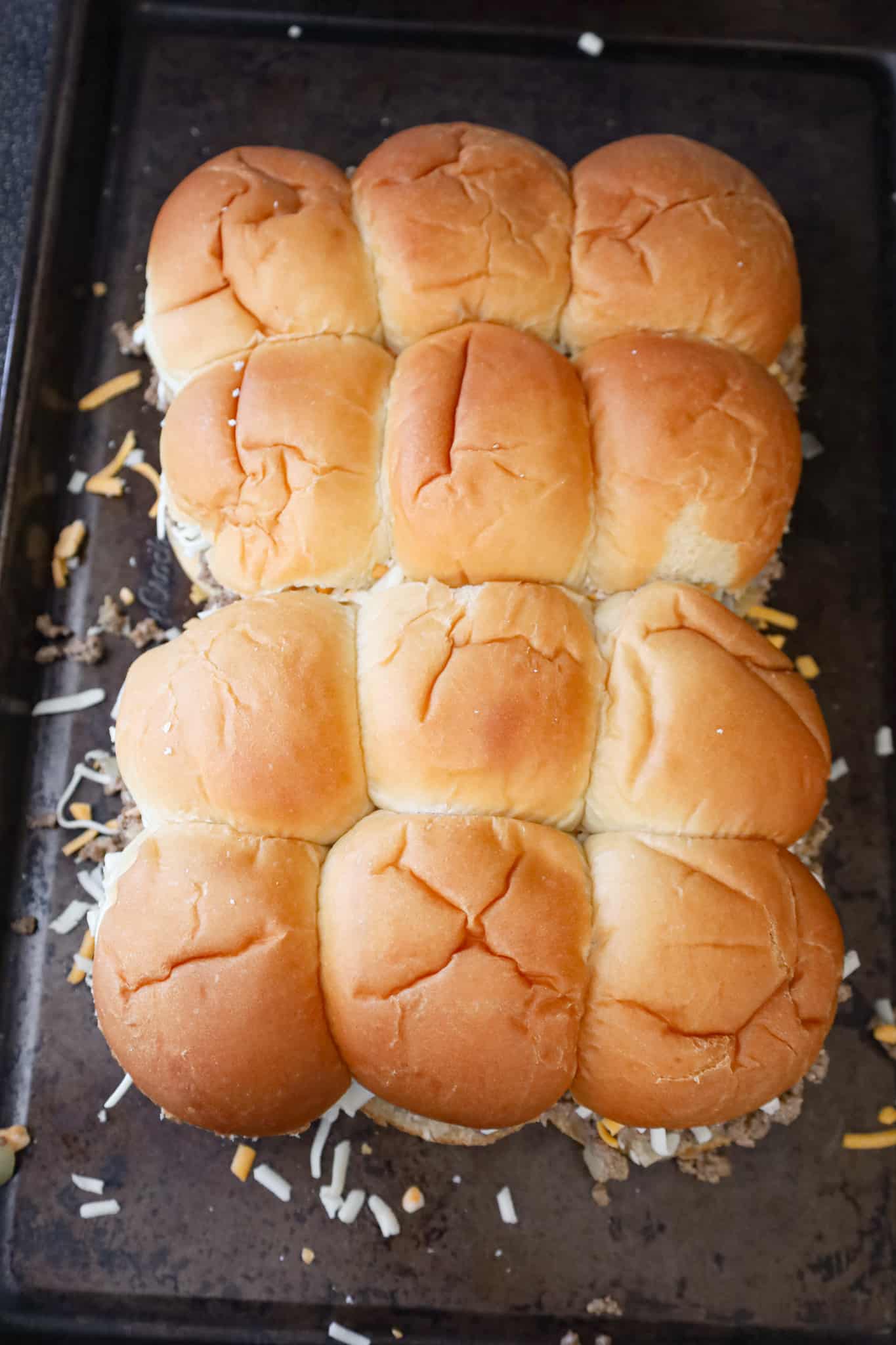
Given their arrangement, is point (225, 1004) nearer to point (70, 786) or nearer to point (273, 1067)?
point (273, 1067)

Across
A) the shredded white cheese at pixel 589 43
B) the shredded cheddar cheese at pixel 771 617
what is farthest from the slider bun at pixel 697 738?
the shredded white cheese at pixel 589 43

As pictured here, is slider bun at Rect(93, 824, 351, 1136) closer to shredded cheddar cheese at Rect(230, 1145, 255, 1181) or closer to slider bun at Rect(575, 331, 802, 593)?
shredded cheddar cheese at Rect(230, 1145, 255, 1181)

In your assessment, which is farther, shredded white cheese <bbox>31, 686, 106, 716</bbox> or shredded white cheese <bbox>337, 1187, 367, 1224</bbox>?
shredded white cheese <bbox>31, 686, 106, 716</bbox>

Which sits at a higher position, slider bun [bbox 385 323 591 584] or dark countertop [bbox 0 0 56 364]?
dark countertop [bbox 0 0 56 364]

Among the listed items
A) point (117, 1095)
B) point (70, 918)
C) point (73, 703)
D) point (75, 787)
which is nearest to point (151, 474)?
point (73, 703)

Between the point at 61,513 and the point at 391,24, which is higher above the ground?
the point at 391,24

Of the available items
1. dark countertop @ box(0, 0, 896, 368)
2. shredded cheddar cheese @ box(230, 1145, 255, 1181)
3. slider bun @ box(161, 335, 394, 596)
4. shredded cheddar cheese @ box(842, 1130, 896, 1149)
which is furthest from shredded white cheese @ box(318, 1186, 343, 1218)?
dark countertop @ box(0, 0, 896, 368)

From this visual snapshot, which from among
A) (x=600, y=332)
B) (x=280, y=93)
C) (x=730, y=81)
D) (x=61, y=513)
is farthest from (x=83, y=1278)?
(x=730, y=81)

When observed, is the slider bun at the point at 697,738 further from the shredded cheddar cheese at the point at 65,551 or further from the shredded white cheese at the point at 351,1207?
the shredded cheddar cheese at the point at 65,551
